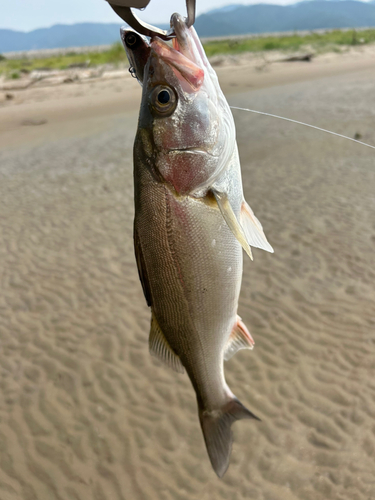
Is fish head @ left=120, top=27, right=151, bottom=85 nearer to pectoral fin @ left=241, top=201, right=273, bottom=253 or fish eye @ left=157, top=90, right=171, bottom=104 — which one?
fish eye @ left=157, top=90, right=171, bottom=104

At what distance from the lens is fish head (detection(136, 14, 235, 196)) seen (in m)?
1.34

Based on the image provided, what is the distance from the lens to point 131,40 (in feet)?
4.22

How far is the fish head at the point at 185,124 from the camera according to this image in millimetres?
1344

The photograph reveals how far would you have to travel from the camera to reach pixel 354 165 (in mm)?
7500

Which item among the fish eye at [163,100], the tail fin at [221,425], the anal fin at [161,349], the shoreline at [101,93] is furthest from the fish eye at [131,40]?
the shoreline at [101,93]

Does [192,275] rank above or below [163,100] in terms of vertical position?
below

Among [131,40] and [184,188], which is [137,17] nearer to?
[131,40]

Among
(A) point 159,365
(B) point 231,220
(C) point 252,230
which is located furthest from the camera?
(A) point 159,365

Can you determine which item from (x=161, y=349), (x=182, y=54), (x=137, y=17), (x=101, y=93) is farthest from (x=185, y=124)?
(x=101, y=93)

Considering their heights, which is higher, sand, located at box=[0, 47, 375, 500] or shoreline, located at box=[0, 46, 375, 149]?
shoreline, located at box=[0, 46, 375, 149]

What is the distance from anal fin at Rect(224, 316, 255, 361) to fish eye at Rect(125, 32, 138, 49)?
1.20 m

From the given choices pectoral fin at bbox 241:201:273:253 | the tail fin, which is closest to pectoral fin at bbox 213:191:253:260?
pectoral fin at bbox 241:201:273:253

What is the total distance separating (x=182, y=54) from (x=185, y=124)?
0.23m

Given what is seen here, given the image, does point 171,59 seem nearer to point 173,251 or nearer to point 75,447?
point 173,251
